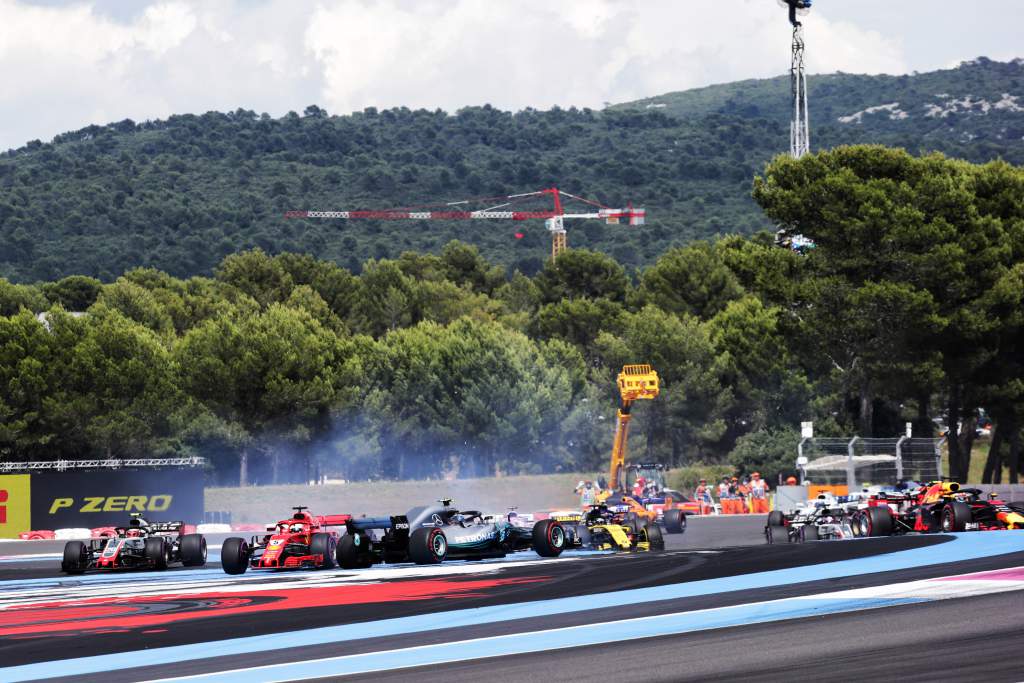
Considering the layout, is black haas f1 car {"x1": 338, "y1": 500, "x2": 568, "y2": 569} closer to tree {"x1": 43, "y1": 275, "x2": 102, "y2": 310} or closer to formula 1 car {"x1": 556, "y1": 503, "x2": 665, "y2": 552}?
formula 1 car {"x1": 556, "y1": 503, "x2": 665, "y2": 552}

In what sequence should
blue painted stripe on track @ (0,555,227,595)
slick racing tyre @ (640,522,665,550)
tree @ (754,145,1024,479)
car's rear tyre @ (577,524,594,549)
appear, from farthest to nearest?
tree @ (754,145,1024,479), car's rear tyre @ (577,524,594,549), slick racing tyre @ (640,522,665,550), blue painted stripe on track @ (0,555,227,595)

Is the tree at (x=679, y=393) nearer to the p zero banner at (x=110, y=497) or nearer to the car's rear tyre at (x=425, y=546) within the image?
the p zero banner at (x=110, y=497)

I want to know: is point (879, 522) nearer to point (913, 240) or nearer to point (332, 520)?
point (332, 520)

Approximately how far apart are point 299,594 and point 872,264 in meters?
41.9

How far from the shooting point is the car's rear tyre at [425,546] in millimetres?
26234

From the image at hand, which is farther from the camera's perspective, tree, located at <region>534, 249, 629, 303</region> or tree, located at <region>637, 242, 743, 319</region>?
tree, located at <region>534, 249, 629, 303</region>

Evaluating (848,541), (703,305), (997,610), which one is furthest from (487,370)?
(997,610)

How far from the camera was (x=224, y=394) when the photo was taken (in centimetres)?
7006

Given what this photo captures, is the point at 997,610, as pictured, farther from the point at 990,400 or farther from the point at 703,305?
the point at 703,305

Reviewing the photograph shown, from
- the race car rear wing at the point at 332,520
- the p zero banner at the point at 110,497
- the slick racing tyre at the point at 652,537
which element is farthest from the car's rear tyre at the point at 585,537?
the p zero banner at the point at 110,497

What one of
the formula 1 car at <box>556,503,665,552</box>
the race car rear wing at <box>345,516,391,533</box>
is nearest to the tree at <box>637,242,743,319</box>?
the formula 1 car at <box>556,503,665,552</box>

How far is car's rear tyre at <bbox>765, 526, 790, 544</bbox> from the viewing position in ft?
101

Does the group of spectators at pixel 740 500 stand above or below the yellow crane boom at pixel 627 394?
below

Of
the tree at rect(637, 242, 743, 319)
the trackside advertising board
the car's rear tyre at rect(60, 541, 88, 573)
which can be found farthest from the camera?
the tree at rect(637, 242, 743, 319)
